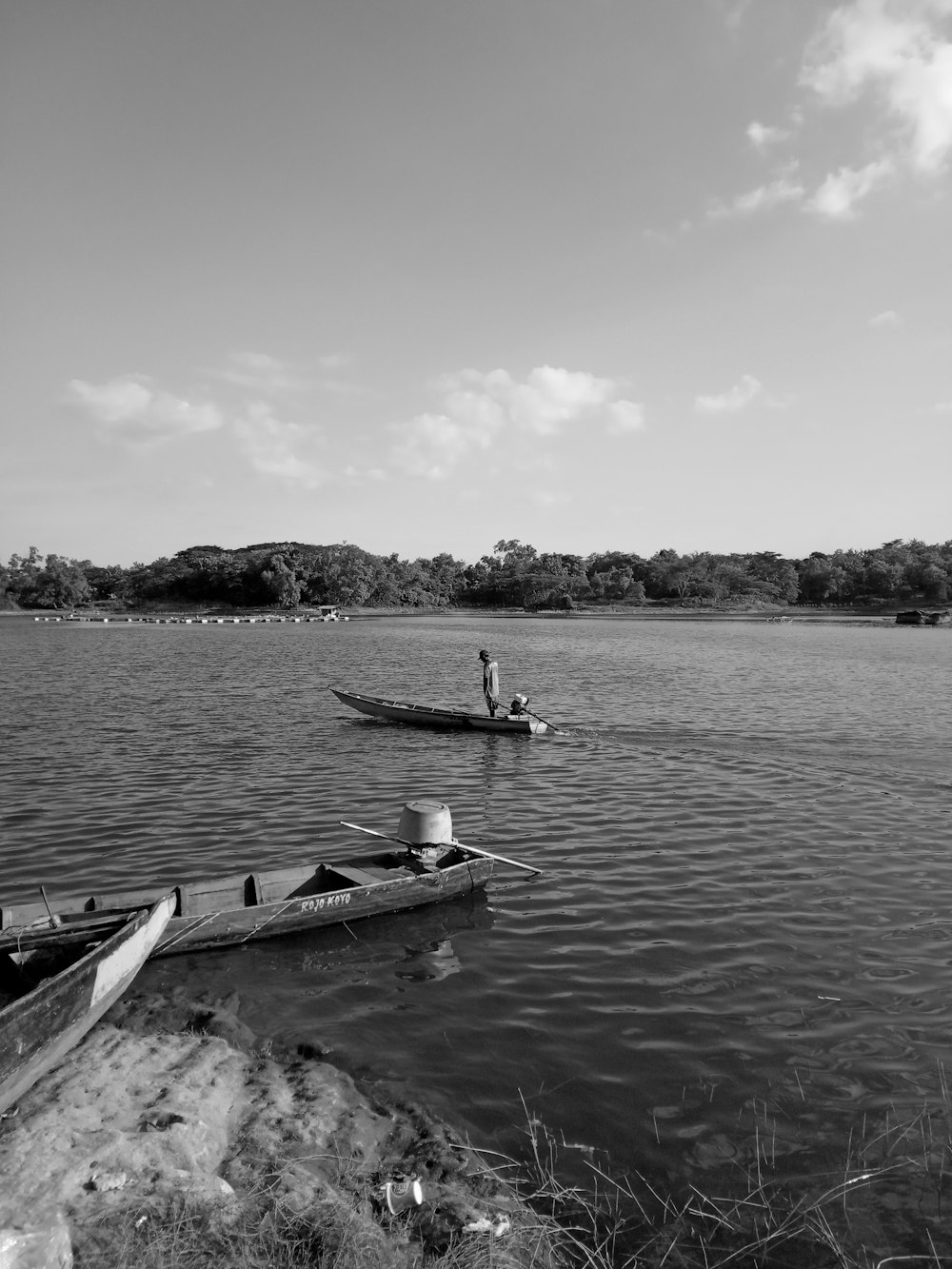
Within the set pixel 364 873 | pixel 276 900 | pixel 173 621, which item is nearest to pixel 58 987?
pixel 276 900

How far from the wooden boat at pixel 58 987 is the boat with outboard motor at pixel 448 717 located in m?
15.9

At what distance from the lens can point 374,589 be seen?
563 ft

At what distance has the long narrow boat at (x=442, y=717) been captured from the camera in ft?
81.3

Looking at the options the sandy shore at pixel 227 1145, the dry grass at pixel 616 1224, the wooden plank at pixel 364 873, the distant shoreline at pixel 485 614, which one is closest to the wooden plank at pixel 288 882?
the wooden plank at pixel 364 873

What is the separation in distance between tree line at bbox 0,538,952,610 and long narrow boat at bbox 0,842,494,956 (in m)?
146

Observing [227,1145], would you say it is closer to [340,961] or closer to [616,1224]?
[616,1224]

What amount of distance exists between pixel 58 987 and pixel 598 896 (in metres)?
7.04

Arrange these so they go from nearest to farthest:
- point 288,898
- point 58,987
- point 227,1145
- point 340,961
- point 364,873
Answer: point 227,1145 < point 58,987 < point 340,961 < point 288,898 < point 364,873

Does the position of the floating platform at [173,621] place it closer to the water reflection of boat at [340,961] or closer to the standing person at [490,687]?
the standing person at [490,687]

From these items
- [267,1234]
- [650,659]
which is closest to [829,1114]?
[267,1234]

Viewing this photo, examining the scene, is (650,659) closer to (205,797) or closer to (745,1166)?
(205,797)

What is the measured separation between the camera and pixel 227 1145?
5977 mm

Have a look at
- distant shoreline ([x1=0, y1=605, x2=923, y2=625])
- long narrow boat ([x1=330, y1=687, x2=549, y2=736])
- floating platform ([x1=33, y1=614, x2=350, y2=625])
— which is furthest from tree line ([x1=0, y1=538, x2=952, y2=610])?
long narrow boat ([x1=330, y1=687, x2=549, y2=736])

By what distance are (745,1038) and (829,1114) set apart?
1164 millimetres
